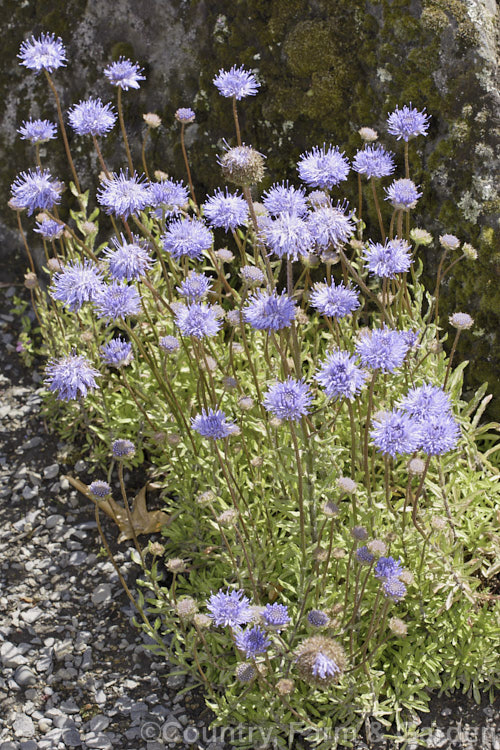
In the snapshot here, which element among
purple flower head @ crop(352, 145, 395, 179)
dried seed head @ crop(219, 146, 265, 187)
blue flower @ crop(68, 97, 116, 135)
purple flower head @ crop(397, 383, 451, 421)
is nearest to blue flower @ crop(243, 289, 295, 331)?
dried seed head @ crop(219, 146, 265, 187)

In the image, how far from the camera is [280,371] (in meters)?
4.00

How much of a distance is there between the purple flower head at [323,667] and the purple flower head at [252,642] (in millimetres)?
265

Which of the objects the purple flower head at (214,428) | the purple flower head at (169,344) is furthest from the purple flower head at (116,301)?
the purple flower head at (214,428)

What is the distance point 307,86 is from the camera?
461 cm

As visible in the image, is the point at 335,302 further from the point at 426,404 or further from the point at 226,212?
the point at 226,212

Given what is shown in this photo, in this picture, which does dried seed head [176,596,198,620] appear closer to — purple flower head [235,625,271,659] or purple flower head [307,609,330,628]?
purple flower head [235,625,271,659]

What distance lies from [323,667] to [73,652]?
1661 mm

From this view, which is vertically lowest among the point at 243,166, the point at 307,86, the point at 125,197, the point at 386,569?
the point at 386,569

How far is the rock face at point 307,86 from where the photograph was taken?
162 inches

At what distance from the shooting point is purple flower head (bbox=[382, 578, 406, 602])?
2848mm

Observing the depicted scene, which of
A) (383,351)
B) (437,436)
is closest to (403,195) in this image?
(383,351)

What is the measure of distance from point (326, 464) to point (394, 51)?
241 centimetres

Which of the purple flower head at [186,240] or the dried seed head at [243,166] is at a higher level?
the purple flower head at [186,240]

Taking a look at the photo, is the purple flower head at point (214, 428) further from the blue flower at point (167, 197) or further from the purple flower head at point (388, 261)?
the blue flower at point (167, 197)
